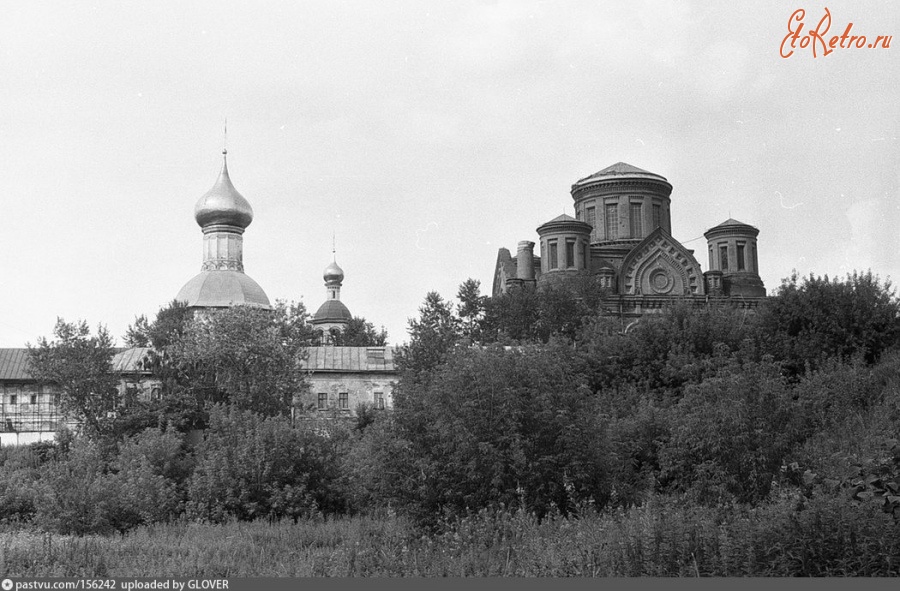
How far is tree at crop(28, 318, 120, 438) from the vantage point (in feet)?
102

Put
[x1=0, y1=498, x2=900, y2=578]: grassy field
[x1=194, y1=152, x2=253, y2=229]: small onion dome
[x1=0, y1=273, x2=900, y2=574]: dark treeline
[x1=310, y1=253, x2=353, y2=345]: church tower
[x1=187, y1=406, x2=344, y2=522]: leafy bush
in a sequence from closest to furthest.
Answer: [x1=0, y1=498, x2=900, y2=578]: grassy field < [x1=0, y1=273, x2=900, y2=574]: dark treeline < [x1=187, y1=406, x2=344, y2=522]: leafy bush < [x1=194, y1=152, x2=253, y2=229]: small onion dome < [x1=310, y1=253, x2=353, y2=345]: church tower

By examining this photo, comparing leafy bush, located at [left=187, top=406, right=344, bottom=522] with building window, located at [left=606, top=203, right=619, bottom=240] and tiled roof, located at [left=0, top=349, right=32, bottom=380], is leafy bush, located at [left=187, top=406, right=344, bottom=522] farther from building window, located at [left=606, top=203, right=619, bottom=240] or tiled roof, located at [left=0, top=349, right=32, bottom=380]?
building window, located at [left=606, top=203, right=619, bottom=240]

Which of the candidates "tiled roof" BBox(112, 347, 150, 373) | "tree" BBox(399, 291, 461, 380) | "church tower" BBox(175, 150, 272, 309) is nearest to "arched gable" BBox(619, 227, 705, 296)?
"tree" BBox(399, 291, 461, 380)

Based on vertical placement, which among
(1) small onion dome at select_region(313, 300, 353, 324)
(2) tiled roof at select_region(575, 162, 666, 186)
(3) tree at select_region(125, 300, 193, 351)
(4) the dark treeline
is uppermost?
(2) tiled roof at select_region(575, 162, 666, 186)

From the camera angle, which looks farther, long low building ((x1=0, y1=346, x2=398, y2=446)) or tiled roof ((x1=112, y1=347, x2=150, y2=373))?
long low building ((x1=0, y1=346, x2=398, y2=446))

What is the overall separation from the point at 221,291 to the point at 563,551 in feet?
159

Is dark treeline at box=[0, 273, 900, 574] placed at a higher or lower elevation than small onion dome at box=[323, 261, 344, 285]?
lower

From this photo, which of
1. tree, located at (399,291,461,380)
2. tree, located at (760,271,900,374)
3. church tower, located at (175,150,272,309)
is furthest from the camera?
church tower, located at (175,150,272,309)

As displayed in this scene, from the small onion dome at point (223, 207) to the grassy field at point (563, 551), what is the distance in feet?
156

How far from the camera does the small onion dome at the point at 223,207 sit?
60406 millimetres

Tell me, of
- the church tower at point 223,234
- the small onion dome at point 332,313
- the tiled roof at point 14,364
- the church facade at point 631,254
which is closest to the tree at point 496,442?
the tiled roof at point 14,364

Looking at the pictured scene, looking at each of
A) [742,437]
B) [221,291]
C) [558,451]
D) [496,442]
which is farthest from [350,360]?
[742,437]

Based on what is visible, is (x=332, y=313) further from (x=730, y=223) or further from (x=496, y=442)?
(x=496, y=442)

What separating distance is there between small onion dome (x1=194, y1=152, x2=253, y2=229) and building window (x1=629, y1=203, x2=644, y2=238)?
76.8 feet
